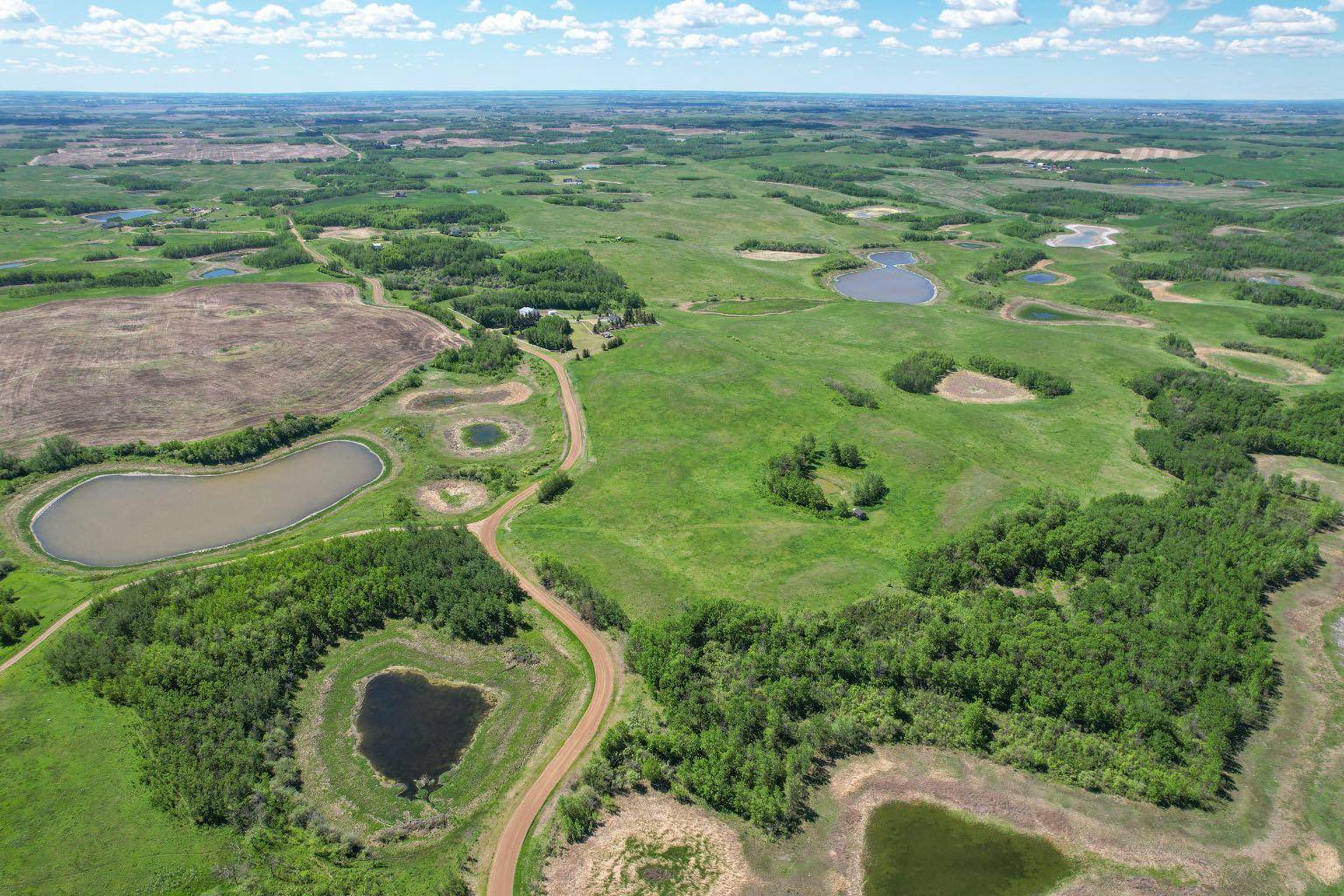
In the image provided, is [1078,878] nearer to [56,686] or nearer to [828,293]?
[56,686]

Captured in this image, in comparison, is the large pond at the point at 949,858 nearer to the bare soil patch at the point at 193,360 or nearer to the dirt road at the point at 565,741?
the dirt road at the point at 565,741

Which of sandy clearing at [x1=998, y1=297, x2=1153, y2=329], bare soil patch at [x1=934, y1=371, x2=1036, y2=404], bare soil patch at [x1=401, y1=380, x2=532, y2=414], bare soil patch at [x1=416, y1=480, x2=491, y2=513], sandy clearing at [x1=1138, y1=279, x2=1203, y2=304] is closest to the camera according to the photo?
bare soil patch at [x1=416, y1=480, x2=491, y2=513]

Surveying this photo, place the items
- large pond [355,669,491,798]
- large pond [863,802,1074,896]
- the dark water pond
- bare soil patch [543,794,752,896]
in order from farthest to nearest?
the dark water pond
large pond [355,669,491,798]
large pond [863,802,1074,896]
bare soil patch [543,794,752,896]

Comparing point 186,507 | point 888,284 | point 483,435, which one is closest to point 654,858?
point 483,435

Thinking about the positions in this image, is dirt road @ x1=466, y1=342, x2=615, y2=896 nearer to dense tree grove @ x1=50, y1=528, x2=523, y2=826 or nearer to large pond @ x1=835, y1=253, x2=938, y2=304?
dense tree grove @ x1=50, y1=528, x2=523, y2=826

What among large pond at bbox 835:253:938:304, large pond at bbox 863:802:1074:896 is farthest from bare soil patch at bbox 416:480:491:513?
large pond at bbox 835:253:938:304

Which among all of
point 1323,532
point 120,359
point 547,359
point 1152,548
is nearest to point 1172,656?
point 1152,548

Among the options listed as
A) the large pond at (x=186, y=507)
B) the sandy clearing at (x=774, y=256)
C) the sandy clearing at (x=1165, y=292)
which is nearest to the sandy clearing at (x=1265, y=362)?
the sandy clearing at (x=1165, y=292)
